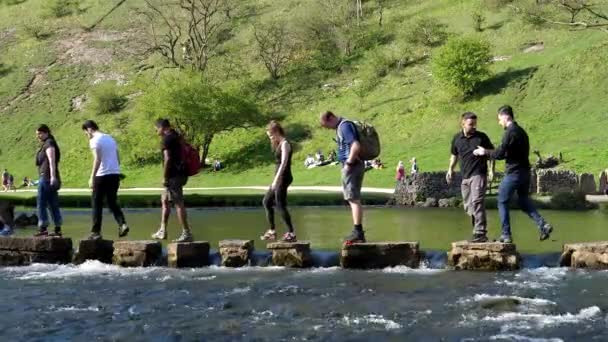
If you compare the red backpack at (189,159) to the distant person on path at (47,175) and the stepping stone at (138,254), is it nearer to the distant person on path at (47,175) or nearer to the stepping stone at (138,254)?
the stepping stone at (138,254)

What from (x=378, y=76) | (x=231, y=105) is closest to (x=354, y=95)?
(x=378, y=76)

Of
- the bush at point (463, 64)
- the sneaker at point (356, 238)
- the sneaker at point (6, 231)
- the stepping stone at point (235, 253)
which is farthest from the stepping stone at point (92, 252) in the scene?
the bush at point (463, 64)

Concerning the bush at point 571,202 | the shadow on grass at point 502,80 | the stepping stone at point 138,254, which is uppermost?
the shadow on grass at point 502,80

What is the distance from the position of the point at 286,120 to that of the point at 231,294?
192ft

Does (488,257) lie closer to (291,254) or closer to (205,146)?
(291,254)

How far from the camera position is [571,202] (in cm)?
2650

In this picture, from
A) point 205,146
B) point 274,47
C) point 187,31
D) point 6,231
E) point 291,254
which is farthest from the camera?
point 187,31

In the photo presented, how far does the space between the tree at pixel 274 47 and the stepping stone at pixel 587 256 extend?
67175 mm

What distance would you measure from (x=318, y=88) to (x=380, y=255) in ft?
203

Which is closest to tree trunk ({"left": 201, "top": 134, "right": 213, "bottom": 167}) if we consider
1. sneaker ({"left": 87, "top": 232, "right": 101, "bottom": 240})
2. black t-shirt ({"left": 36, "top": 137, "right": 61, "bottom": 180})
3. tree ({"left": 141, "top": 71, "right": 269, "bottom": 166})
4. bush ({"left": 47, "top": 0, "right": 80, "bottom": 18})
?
tree ({"left": 141, "top": 71, "right": 269, "bottom": 166})

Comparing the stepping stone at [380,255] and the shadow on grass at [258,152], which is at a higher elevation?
the shadow on grass at [258,152]

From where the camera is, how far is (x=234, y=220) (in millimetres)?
23609

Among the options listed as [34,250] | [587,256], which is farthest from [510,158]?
[34,250]

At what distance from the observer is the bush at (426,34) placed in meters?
74.6
